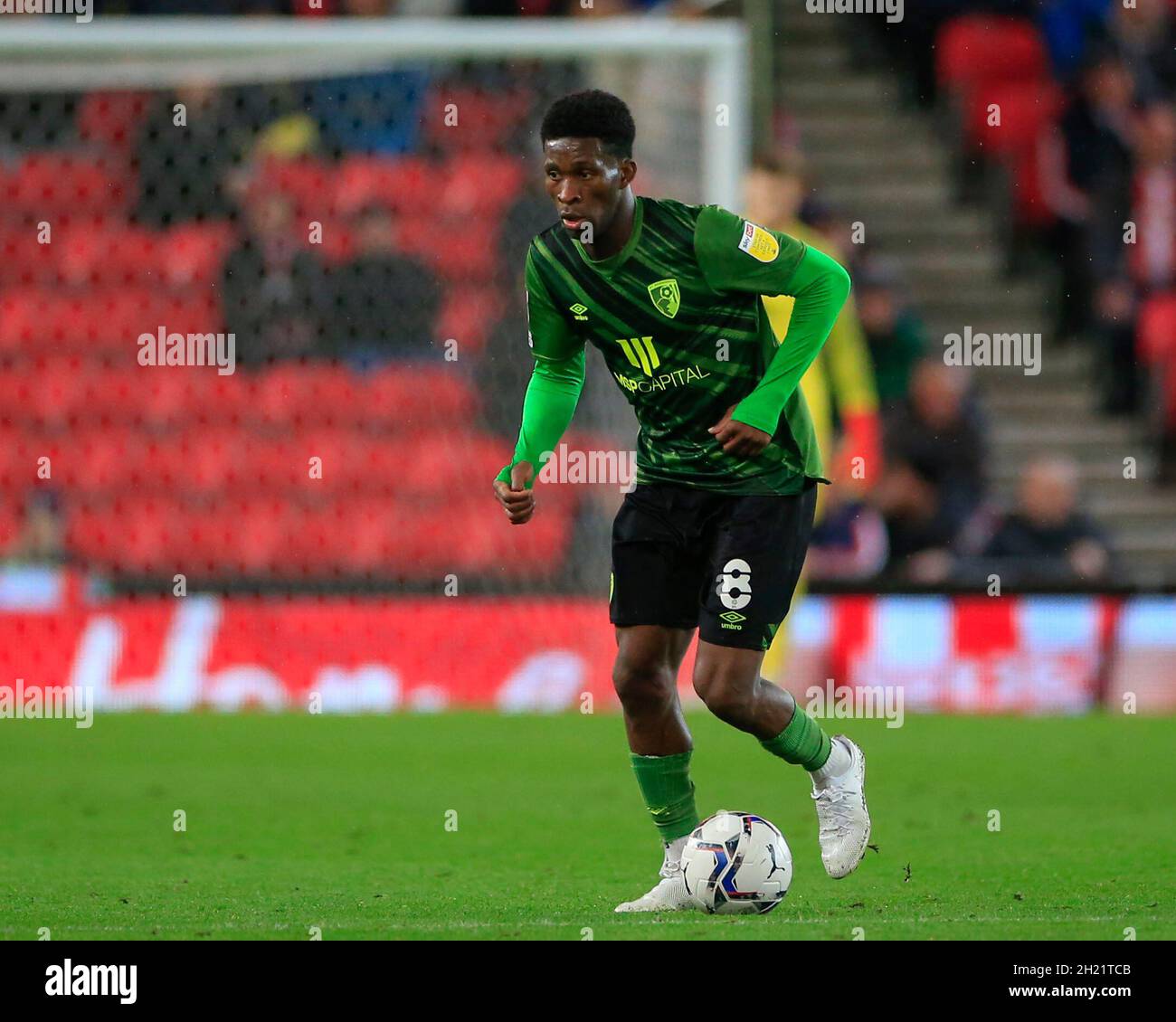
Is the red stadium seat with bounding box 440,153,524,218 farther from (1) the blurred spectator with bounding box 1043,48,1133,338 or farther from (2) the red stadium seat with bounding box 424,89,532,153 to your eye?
(1) the blurred spectator with bounding box 1043,48,1133,338

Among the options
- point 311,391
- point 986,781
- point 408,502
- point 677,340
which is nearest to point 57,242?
point 311,391

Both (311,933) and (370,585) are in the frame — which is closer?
(311,933)

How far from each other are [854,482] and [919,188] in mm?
5936

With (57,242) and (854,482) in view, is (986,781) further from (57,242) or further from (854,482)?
(57,242)

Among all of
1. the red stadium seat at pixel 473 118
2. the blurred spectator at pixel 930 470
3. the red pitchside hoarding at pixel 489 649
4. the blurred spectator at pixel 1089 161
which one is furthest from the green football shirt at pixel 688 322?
the blurred spectator at pixel 1089 161

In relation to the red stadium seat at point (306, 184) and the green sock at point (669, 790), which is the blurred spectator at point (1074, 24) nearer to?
the red stadium seat at point (306, 184)

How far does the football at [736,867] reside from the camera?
6.01 metres

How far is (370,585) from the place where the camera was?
12.8 meters

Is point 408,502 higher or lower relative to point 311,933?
higher

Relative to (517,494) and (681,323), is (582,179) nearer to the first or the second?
(681,323)

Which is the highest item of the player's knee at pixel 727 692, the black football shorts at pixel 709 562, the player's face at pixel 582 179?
the player's face at pixel 582 179

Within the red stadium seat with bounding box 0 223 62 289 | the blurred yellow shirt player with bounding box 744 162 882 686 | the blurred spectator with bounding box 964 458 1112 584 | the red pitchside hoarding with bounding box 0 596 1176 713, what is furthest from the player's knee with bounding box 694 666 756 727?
the red stadium seat with bounding box 0 223 62 289

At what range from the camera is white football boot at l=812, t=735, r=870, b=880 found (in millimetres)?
6285

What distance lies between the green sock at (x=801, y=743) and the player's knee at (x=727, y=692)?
15 cm
